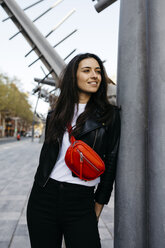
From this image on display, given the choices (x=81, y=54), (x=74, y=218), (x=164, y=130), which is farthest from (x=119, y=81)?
(x=74, y=218)

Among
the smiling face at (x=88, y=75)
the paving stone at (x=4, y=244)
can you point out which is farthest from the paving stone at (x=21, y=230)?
the smiling face at (x=88, y=75)

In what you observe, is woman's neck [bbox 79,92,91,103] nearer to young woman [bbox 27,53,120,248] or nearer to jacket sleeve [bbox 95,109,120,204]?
young woman [bbox 27,53,120,248]

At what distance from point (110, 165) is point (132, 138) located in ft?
0.82

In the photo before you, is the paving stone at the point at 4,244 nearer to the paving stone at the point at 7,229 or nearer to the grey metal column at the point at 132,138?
the paving stone at the point at 7,229

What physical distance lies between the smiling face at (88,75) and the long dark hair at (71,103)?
0.14ft

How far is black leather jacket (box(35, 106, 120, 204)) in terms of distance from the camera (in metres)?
1.32

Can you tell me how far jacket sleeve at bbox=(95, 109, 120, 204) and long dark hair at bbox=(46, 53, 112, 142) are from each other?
0.34ft

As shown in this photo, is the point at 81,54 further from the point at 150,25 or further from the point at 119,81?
the point at 150,25

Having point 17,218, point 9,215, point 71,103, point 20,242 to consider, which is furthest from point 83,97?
point 9,215

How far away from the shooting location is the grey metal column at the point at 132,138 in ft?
4.20

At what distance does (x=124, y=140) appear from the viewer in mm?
1343

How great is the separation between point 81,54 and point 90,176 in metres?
0.99

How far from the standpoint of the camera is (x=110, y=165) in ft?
4.42

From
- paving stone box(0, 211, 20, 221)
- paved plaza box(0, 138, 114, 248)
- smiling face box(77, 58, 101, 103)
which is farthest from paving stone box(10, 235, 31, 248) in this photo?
smiling face box(77, 58, 101, 103)
